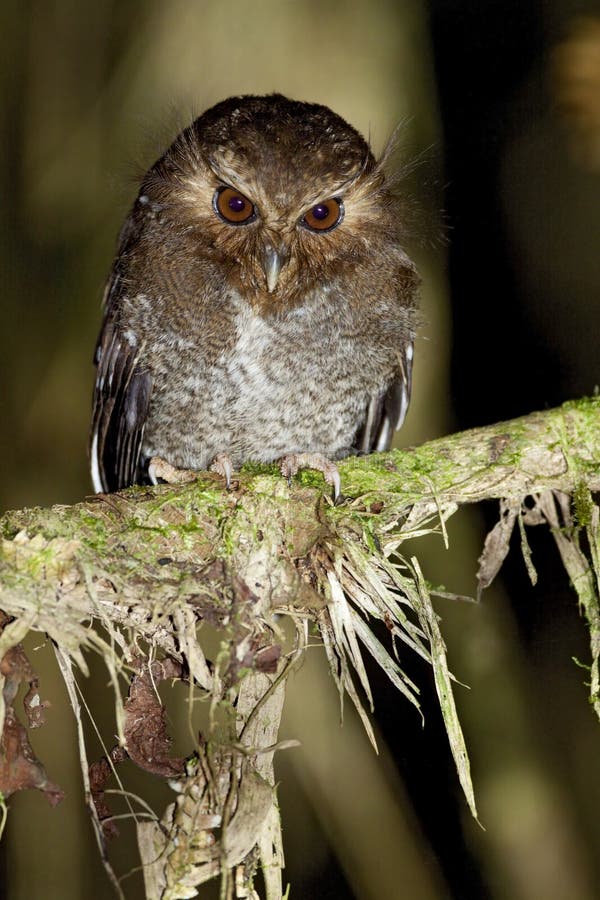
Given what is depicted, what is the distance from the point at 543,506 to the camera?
6.58 ft

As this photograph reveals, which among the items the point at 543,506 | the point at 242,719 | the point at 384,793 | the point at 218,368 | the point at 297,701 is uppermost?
the point at 218,368

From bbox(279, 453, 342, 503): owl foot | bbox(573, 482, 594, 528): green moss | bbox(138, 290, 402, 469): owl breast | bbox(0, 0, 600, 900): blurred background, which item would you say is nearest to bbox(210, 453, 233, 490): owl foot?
bbox(279, 453, 342, 503): owl foot

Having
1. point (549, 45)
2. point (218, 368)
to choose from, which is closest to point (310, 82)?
point (549, 45)

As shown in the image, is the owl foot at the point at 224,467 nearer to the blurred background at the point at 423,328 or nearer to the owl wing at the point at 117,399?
the owl wing at the point at 117,399

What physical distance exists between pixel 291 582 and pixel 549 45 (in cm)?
256

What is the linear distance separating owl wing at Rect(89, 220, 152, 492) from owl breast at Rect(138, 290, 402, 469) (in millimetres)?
43

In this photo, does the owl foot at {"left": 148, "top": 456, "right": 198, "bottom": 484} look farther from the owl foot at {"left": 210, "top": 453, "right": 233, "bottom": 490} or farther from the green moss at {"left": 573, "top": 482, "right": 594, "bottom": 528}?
the green moss at {"left": 573, "top": 482, "right": 594, "bottom": 528}

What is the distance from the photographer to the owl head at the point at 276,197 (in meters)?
1.97

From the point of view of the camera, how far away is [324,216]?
2117mm

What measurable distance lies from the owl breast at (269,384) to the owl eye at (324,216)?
0.18 meters

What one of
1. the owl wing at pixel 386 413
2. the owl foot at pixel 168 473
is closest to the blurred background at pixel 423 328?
the owl wing at pixel 386 413

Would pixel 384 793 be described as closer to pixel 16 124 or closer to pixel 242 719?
pixel 242 719

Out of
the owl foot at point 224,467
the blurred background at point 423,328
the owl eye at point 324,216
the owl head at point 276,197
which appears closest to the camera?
the owl foot at point 224,467

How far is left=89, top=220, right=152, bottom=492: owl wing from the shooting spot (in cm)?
239
